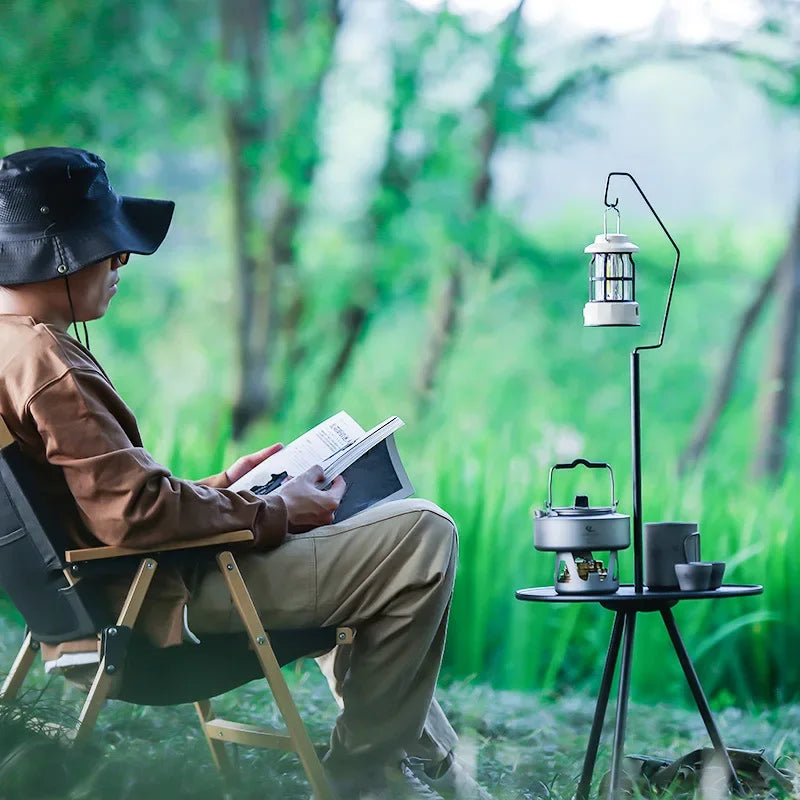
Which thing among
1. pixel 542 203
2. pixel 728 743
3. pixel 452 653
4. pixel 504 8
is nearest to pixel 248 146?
pixel 504 8

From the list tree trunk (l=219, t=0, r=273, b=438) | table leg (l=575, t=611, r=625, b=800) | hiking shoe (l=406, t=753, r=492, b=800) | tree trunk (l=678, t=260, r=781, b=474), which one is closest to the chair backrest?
hiking shoe (l=406, t=753, r=492, b=800)

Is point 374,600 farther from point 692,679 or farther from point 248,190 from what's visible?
point 248,190

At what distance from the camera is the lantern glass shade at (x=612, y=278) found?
266 cm

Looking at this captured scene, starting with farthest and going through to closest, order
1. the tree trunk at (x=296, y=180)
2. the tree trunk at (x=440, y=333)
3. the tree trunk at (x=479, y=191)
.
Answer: the tree trunk at (x=440, y=333), the tree trunk at (x=479, y=191), the tree trunk at (x=296, y=180)

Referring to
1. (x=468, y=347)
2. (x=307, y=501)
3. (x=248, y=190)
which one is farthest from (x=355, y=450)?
(x=468, y=347)

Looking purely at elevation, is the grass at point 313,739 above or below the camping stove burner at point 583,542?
below

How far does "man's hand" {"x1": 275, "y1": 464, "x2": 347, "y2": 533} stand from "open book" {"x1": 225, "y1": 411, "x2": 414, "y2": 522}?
55 mm

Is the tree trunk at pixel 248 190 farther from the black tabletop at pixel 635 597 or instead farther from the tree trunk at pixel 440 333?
the black tabletop at pixel 635 597

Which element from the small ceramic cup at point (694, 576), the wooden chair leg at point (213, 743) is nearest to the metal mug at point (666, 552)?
the small ceramic cup at point (694, 576)

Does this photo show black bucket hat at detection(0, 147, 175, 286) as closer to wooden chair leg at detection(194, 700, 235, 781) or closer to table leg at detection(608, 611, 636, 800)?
wooden chair leg at detection(194, 700, 235, 781)

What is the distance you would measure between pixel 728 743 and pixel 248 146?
4.89 meters

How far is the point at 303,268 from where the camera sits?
26.3 ft

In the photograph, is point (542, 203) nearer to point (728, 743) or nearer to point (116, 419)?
point (728, 743)

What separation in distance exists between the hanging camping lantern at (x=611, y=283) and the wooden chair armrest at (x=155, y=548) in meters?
0.87
